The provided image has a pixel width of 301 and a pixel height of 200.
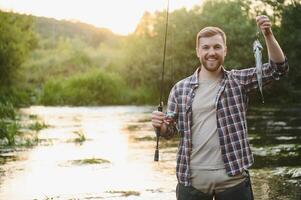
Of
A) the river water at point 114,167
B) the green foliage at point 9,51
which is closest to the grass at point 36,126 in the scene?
the river water at point 114,167

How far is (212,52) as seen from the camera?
13.4ft

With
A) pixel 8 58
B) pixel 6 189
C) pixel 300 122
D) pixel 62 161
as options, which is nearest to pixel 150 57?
pixel 8 58

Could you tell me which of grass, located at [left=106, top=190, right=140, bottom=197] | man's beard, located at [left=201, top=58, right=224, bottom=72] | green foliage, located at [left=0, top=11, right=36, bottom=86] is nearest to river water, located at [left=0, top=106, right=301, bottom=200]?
grass, located at [left=106, top=190, right=140, bottom=197]

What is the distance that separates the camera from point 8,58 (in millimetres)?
41469

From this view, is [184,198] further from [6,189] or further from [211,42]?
[6,189]

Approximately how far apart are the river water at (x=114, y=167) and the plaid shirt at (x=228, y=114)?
4962 mm

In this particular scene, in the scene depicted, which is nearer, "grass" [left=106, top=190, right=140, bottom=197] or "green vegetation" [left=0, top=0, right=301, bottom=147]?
"grass" [left=106, top=190, right=140, bottom=197]

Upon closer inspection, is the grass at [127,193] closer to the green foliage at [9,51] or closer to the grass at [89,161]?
the grass at [89,161]

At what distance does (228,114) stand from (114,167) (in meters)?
8.90

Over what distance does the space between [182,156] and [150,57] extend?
43.6m

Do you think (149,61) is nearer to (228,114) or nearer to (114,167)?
(114,167)

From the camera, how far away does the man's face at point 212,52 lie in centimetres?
407

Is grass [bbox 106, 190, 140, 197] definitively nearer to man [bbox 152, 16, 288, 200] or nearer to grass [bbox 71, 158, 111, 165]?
grass [bbox 71, 158, 111, 165]

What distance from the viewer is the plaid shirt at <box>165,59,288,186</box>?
155 inches
